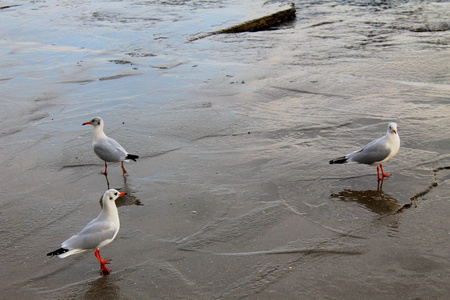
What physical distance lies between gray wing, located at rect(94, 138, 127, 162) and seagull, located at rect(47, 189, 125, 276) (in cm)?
167

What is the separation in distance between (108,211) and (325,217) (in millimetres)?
2191

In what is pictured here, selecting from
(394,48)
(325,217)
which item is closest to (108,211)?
(325,217)

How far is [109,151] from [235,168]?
1.59m

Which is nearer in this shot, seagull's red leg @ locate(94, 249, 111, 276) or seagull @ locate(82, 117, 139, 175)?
seagull's red leg @ locate(94, 249, 111, 276)

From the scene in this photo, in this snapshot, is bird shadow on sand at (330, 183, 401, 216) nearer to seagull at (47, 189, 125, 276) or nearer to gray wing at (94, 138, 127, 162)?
seagull at (47, 189, 125, 276)

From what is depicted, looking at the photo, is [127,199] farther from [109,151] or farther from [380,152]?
[380,152]

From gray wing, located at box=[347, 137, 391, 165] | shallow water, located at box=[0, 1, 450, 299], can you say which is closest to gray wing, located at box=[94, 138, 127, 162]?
shallow water, located at box=[0, 1, 450, 299]

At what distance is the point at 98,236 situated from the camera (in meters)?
4.60

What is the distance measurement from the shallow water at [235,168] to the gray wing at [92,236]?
0.93ft

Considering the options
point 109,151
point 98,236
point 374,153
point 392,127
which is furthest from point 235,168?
point 98,236

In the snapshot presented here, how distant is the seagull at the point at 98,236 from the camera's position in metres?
4.51

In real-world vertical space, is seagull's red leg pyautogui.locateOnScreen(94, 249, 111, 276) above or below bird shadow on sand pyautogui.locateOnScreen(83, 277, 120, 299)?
above

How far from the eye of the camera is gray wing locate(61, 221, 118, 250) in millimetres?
4523

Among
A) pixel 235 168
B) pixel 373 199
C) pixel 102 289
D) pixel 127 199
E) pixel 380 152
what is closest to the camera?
pixel 102 289
